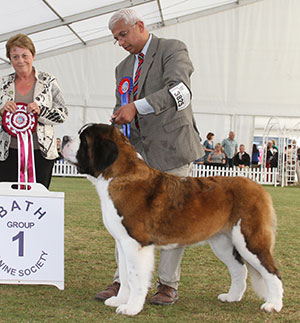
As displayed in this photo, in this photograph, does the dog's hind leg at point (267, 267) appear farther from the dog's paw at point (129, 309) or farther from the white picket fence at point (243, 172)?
the white picket fence at point (243, 172)

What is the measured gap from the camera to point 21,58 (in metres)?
4.30

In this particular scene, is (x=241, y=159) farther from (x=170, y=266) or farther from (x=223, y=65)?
(x=170, y=266)

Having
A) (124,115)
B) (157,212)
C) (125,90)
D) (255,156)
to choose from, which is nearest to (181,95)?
(124,115)

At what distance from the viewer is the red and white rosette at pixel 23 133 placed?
13.8ft

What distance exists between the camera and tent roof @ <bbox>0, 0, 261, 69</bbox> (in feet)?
51.1

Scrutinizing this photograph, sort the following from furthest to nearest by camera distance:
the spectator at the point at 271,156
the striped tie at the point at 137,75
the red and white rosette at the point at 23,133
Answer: the spectator at the point at 271,156 → the red and white rosette at the point at 23,133 → the striped tie at the point at 137,75

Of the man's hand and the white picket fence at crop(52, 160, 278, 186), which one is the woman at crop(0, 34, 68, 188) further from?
the white picket fence at crop(52, 160, 278, 186)

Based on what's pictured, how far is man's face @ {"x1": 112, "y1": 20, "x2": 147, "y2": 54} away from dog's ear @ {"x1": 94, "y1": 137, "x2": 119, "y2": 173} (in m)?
0.98

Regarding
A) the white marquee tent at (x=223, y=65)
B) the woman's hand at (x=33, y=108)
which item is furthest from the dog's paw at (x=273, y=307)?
the white marquee tent at (x=223, y=65)

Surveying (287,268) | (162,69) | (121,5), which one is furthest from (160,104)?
(121,5)

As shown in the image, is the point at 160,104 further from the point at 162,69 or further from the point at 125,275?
the point at 125,275

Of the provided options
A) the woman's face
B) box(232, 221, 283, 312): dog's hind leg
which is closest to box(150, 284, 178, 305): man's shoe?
box(232, 221, 283, 312): dog's hind leg

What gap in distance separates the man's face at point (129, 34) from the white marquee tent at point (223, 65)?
17.1 m

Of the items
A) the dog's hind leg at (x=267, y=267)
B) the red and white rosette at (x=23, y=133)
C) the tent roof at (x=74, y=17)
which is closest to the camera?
the dog's hind leg at (x=267, y=267)
